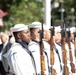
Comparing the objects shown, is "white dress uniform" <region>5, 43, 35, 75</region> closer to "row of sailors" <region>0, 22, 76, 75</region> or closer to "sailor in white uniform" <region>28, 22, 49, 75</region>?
"row of sailors" <region>0, 22, 76, 75</region>

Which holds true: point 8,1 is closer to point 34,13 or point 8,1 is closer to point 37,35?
point 34,13

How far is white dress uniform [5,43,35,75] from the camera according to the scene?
9.83 m

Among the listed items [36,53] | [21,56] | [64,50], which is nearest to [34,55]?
[36,53]

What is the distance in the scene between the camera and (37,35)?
10914 mm

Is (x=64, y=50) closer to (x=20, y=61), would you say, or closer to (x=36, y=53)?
(x=36, y=53)

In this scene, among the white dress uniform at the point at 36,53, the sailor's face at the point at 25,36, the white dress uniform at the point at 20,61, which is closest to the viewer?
the white dress uniform at the point at 20,61

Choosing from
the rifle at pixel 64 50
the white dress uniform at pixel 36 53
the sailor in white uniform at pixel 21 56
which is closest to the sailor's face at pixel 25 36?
the sailor in white uniform at pixel 21 56

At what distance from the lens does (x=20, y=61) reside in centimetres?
983

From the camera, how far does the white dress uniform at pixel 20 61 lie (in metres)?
9.83

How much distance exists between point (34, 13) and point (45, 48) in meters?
35.0

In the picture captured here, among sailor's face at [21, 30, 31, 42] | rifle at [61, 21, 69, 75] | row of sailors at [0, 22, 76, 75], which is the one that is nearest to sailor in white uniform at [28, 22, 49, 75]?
row of sailors at [0, 22, 76, 75]

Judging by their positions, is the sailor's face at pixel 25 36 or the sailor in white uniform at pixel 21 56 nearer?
the sailor in white uniform at pixel 21 56

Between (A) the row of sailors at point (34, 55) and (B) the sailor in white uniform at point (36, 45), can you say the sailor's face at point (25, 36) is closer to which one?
(A) the row of sailors at point (34, 55)

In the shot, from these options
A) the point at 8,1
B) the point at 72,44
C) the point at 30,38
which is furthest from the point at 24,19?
the point at 30,38
